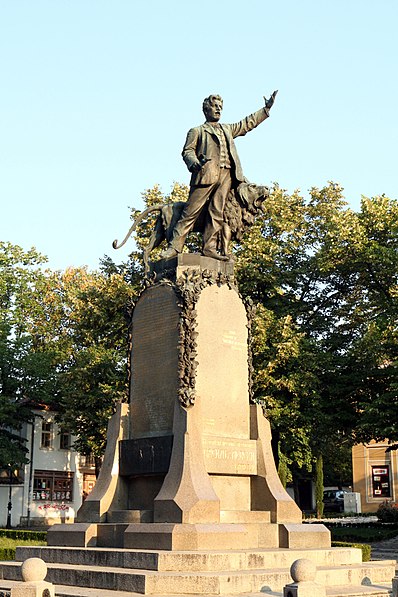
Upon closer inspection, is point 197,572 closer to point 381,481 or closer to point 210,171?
point 210,171

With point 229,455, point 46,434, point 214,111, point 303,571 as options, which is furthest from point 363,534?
point 46,434

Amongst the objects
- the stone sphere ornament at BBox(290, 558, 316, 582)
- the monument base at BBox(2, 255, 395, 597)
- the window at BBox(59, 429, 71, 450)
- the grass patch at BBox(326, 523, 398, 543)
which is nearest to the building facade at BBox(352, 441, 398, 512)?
the window at BBox(59, 429, 71, 450)

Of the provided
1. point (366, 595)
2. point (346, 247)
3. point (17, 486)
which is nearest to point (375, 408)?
point (346, 247)

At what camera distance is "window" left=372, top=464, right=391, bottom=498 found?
62.7 m

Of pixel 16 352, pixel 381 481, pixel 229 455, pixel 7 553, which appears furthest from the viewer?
pixel 381 481

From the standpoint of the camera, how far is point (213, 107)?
16609 millimetres

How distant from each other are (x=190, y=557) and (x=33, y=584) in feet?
8.04

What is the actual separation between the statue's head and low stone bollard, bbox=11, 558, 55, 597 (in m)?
9.51

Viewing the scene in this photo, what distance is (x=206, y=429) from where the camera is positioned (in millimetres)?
14625

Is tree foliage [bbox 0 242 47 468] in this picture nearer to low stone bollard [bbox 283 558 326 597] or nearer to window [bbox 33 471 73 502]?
window [bbox 33 471 73 502]

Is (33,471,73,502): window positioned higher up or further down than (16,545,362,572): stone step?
higher up

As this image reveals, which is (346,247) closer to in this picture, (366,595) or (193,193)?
(193,193)

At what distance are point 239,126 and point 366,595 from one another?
9286 mm

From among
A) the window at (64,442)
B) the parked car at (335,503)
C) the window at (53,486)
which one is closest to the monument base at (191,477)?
the window at (53,486)
